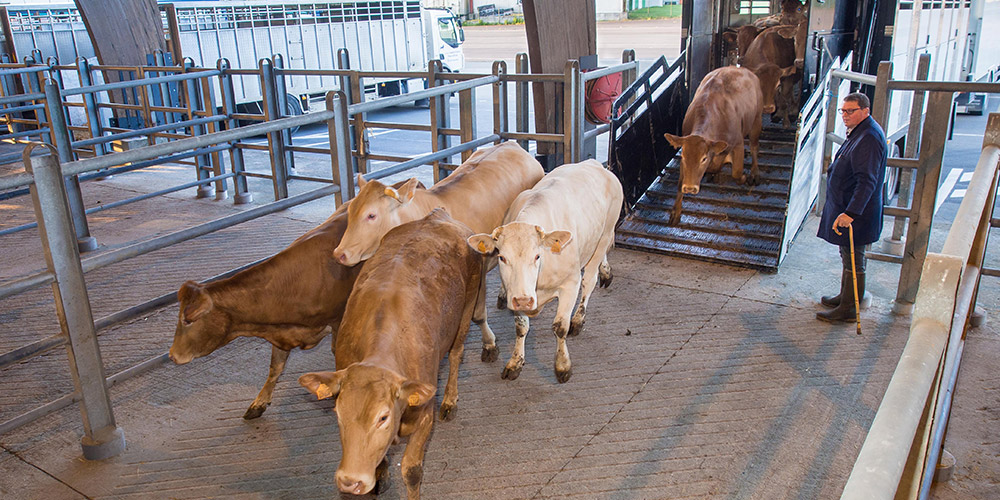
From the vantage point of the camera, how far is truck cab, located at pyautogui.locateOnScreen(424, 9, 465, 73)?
22.5 m

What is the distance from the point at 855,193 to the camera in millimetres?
5645

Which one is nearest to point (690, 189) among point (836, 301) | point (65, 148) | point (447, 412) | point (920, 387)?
point (836, 301)

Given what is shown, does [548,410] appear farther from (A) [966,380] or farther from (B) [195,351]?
(A) [966,380]

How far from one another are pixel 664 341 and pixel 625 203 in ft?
9.59

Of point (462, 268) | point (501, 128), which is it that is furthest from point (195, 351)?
point (501, 128)

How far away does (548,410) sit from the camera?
15.9 ft

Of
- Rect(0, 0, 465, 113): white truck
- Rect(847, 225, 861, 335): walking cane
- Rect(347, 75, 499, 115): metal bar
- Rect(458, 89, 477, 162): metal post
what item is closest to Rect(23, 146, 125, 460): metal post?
Rect(347, 75, 499, 115): metal bar

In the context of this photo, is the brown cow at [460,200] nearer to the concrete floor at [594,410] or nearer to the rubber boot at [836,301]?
the concrete floor at [594,410]

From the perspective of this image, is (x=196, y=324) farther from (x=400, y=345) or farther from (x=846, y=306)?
(x=846, y=306)

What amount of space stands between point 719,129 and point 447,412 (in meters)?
4.80

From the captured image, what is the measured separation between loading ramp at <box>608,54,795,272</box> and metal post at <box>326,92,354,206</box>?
3.30 m

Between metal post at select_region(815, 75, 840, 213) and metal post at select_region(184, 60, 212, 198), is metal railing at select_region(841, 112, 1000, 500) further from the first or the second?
metal post at select_region(184, 60, 212, 198)

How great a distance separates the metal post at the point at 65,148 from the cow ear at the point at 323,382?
5.51 m

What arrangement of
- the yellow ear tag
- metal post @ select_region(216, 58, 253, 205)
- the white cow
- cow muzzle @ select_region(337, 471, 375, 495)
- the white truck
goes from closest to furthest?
cow muzzle @ select_region(337, 471, 375, 495), the yellow ear tag, the white cow, metal post @ select_region(216, 58, 253, 205), the white truck
